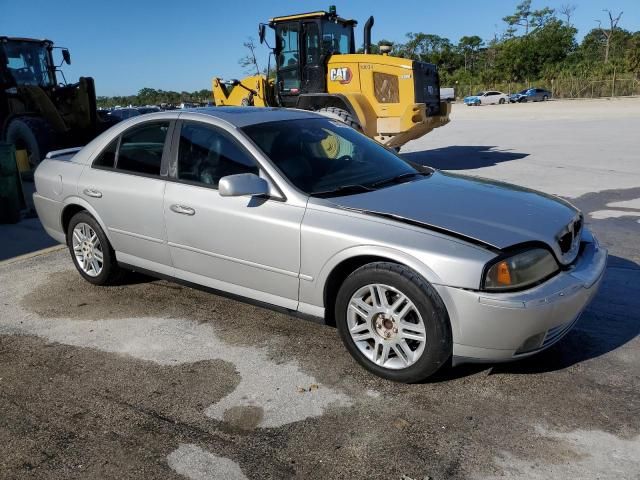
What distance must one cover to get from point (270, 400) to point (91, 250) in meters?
2.60

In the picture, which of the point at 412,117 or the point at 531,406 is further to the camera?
the point at 412,117

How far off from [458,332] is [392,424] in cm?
59

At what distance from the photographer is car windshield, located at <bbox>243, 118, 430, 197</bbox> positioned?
3.96m

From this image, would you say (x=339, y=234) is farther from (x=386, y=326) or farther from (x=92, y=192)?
(x=92, y=192)

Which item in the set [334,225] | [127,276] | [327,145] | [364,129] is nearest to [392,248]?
[334,225]

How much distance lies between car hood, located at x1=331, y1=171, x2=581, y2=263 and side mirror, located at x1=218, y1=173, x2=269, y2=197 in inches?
19.7

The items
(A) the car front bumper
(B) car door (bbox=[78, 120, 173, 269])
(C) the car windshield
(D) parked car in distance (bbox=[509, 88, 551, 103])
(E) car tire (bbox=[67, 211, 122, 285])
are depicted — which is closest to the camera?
(A) the car front bumper

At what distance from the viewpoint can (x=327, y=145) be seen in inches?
173

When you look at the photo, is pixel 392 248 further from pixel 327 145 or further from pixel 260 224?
pixel 327 145

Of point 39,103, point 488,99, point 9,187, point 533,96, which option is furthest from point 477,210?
point 488,99

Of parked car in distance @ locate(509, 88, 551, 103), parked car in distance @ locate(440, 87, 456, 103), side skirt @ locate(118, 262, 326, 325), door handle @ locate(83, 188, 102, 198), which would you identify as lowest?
side skirt @ locate(118, 262, 326, 325)

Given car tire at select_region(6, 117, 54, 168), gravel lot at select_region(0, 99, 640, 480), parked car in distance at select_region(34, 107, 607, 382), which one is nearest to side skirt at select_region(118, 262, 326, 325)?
parked car in distance at select_region(34, 107, 607, 382)

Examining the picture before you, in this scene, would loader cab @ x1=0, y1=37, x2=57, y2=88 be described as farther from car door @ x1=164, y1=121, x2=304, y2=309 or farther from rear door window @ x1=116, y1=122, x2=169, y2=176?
car door @ x1=164, y1=121, x2=304, y2=309

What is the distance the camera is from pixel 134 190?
460 centimetres
